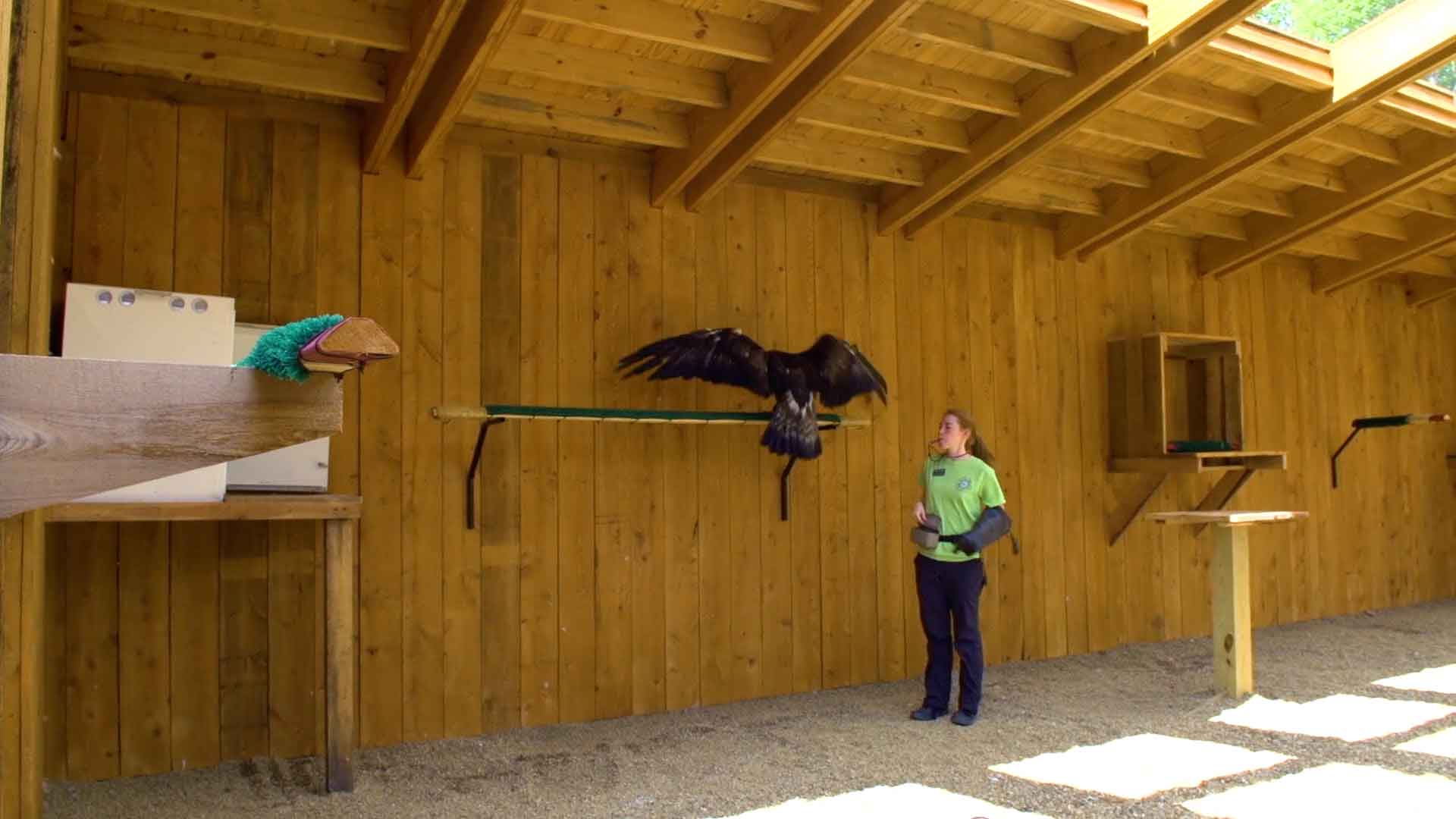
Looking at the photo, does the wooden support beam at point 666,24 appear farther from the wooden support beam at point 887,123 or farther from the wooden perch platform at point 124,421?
the wooden perch platform at point 124,421

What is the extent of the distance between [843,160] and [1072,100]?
102 cm

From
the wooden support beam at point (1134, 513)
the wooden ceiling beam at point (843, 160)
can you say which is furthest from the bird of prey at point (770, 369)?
the wooden support beam at point (1134, 513)

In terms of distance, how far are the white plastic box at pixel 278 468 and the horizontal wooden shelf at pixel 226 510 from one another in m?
0.09

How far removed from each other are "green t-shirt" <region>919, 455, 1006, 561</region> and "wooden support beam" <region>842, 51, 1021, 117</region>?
146 centimetres

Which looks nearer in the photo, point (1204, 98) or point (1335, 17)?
point (1204, 98)

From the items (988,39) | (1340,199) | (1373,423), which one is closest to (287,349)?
(988,39)

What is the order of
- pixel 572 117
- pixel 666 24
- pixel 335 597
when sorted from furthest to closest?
1. pixel 572 117
2. pixel 666 24
3. pixel 335 597

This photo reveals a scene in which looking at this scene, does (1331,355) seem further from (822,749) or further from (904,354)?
(822,749)

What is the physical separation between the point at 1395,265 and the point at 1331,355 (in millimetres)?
683

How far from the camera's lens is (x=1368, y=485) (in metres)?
7.58

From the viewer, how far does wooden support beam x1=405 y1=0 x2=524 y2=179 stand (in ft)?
11.1

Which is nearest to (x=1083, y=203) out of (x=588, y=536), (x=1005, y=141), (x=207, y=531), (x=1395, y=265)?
(x=1005, y=141)

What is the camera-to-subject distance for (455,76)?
12.0 ft

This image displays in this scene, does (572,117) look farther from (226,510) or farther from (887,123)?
(226,510)
